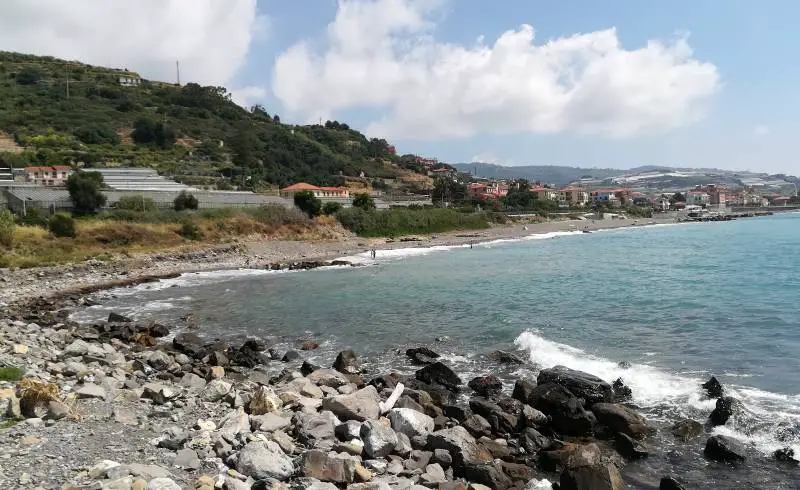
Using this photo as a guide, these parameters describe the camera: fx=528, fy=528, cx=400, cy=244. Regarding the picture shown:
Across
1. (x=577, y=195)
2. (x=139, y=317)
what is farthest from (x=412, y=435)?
(x=577, y=195)

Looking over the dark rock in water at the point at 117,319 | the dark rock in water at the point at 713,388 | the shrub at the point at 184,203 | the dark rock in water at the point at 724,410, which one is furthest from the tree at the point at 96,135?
the dark rock in water at the point at 724,410

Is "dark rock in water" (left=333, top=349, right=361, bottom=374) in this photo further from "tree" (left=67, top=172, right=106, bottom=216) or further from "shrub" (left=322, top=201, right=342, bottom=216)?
"shrub" (left=322, top=201, right=342, bottom=216)

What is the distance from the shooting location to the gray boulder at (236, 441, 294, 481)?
27.0ft

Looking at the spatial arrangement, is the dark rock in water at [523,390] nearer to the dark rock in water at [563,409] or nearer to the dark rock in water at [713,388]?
the dark rock in water at [563,409]

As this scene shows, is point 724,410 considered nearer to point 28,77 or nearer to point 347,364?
point 347,364

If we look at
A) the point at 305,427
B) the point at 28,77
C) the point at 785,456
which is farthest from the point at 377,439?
the point at 28,77

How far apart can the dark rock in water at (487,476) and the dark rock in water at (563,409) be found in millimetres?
3140

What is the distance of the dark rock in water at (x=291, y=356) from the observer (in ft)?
59.8

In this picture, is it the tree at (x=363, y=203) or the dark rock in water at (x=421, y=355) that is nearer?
the dark rock in water at (x=421, y=355)

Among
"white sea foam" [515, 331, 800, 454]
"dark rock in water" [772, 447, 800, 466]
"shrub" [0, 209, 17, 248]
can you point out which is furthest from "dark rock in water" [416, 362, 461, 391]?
"shrub" [0, 209, 17, 248]

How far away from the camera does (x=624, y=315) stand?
24.1 meters

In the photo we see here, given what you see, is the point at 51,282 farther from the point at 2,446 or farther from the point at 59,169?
the point at 59,169

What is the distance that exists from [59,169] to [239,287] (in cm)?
4729

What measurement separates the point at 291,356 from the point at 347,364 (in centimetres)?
275
